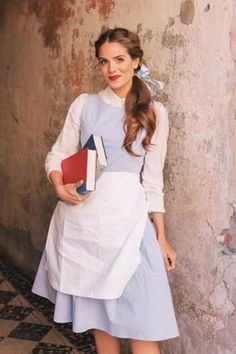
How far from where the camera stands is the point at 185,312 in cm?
236

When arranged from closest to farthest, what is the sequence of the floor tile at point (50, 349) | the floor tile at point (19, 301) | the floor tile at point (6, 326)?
the floor tile at point (50, 349) → the floor tile at point (6, 326) → the floor tile at point (19, 301)

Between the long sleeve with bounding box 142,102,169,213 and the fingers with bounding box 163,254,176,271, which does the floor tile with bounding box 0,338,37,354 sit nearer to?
the fingers with bounding box 163,254,176,271

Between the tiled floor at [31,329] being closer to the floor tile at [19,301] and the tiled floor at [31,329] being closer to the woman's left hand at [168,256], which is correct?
the floor tile at [19,301]

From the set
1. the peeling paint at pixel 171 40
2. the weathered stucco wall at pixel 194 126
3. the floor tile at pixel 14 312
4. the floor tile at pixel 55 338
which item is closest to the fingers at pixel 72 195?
the weathered stucco wall at pixel 194 126

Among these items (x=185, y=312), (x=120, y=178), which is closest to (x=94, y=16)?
(x=120, y=178)

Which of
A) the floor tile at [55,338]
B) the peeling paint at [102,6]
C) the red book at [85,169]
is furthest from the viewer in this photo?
the floor tile at [55,338]

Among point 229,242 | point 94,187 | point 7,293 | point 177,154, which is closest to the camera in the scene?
point 94,187

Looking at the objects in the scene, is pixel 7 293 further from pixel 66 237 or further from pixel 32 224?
pixel 66 237

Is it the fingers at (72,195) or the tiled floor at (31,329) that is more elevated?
the fingers at (72,195)

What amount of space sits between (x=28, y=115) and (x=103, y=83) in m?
1.16

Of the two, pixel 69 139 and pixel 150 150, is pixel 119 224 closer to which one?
pixel 150 150

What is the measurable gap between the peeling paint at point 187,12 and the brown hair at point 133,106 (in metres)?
0.23

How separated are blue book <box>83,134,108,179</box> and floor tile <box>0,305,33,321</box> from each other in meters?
1.61

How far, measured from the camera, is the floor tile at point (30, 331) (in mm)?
2998
